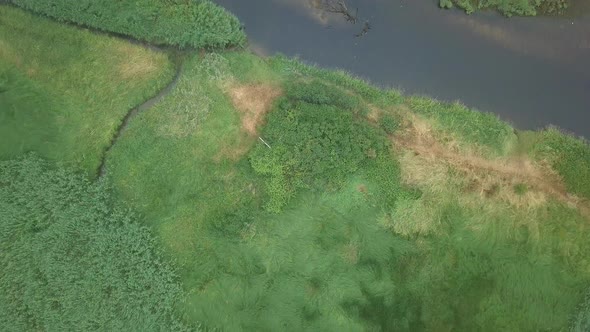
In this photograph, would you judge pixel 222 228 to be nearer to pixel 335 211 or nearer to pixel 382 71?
pixel 335 211

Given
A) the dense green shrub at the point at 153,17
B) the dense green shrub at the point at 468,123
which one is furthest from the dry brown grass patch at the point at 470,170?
the dense green shrub at the point at 153,17

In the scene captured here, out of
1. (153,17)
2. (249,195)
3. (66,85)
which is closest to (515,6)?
(249,195)

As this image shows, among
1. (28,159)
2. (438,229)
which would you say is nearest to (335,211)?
(438,229)

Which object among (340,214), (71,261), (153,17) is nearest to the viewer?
(71,261)

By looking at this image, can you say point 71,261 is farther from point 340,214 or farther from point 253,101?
point 340,214

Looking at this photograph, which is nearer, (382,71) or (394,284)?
(394,284)

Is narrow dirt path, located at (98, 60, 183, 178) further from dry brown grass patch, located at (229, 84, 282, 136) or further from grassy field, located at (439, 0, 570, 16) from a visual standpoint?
grassy field, located at (439, 0, 570, 16)

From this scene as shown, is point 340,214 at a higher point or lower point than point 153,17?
lower
